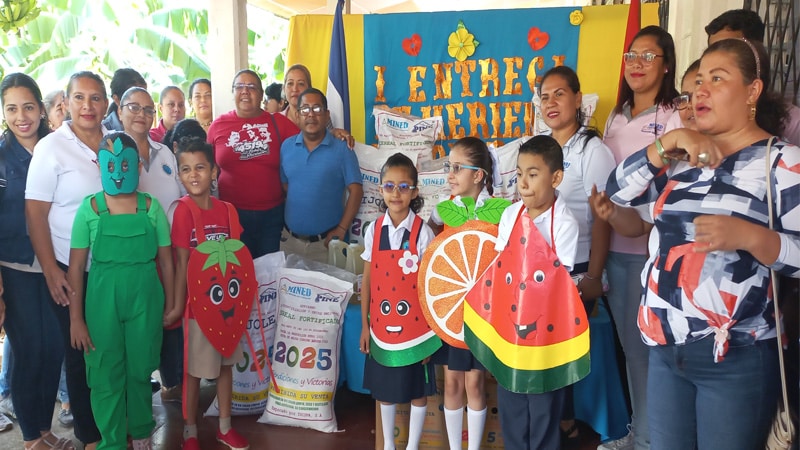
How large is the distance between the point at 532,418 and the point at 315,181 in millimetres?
1855

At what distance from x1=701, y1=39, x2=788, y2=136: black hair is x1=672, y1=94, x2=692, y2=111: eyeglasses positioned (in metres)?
0.42

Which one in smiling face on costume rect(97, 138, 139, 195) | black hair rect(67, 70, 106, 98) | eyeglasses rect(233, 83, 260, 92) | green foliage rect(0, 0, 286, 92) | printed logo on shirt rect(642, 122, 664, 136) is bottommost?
smiling face on costume rect(97, 138, 139, 195)

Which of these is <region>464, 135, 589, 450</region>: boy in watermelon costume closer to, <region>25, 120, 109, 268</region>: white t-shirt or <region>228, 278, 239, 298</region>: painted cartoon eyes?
<region>228, 278, 239, 298</region>: painted cartoon eyes

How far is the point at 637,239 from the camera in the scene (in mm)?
2244

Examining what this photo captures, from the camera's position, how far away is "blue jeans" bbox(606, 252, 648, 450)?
2.26 m

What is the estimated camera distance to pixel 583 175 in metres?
2.22

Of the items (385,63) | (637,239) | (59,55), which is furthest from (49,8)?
(637,239)

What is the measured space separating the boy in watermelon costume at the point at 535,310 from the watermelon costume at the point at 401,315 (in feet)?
1.18

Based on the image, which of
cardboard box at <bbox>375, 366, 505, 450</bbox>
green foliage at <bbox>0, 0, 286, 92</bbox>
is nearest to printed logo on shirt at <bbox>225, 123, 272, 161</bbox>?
cardboard box at <bbox>375, 366, 505, 450</bbox>

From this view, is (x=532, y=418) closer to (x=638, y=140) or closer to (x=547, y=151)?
(x=547, y=151)

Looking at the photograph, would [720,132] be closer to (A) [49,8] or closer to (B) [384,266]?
(B) [384,266]

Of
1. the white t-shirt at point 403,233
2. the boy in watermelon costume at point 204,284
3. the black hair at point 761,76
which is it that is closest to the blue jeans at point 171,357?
the boy in watermelon costume at point 204,284

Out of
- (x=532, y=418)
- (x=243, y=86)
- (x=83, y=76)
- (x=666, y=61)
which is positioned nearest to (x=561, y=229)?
(x=532, y=418)

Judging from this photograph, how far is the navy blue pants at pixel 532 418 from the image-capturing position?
203cm
